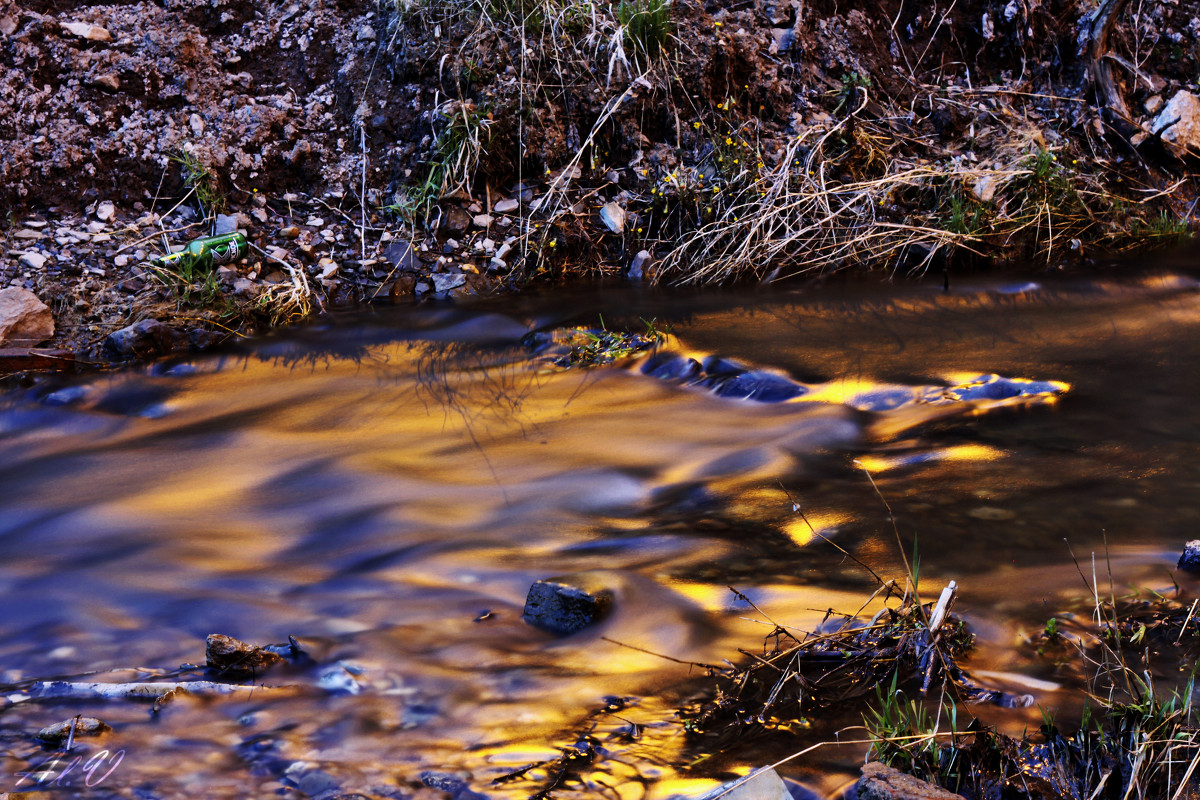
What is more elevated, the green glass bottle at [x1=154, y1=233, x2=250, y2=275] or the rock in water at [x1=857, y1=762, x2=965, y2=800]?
the green glass bottle at [x1=154, y1=233, x2=250, y2=275]

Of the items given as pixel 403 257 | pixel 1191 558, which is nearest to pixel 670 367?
pixel 403 257

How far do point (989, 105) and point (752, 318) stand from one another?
9.12ft

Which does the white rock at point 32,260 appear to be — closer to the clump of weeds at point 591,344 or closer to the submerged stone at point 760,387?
the clump of weeds at point 591,344

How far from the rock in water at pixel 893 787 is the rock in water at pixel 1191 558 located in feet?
3.63

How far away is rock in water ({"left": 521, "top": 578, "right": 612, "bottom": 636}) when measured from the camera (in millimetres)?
2148

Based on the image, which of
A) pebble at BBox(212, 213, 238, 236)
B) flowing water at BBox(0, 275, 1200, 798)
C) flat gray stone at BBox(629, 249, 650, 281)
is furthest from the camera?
flat gray stone at BBox(629, 249, 650, 281)

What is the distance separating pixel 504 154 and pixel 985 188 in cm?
277

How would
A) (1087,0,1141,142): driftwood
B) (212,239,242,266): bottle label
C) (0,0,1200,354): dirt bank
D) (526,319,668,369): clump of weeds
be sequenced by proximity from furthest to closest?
1. (1087,0,1141,142): driftwood
2. (0,0,1200,354): dirt bank
3. (212,239,242,266): bottle label
4. (526,319,668,369): clump of weeds

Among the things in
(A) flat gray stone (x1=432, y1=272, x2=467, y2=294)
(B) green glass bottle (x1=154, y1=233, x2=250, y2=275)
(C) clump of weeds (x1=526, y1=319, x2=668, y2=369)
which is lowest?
(C) clump of weeds (x1=526, y1=319, x2=668, y2=369)

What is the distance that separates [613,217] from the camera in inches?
194

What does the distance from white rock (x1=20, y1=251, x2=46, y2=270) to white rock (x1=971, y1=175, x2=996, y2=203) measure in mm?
4994

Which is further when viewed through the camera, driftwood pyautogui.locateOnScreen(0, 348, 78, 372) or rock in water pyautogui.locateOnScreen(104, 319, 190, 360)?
rock in water pyautogui.locateOnScreen(104, 319, 190, 360)

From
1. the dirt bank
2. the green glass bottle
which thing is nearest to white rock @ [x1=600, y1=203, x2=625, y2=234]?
the dirt bank

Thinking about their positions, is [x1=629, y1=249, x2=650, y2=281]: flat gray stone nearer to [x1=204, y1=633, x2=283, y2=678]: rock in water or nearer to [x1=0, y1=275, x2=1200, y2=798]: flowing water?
[x1=0, y1=275, x2=1200, y2=798]: flowing water
